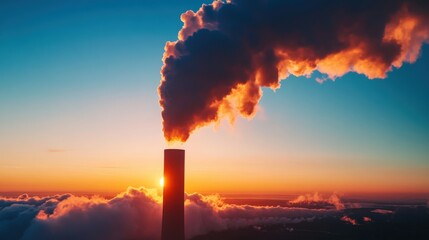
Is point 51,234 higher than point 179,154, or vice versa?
point 179,154

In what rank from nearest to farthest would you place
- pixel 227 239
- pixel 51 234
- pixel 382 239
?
1. pixel 51 234
2. pixel 227 239
3. pixel 382 239

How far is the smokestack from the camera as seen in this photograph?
30.5 metres

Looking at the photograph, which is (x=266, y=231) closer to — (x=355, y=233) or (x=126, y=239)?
(x=355, y=233)

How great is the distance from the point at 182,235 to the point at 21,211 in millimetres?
139171

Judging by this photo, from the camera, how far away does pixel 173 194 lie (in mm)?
30531

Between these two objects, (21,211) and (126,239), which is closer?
(126,239)

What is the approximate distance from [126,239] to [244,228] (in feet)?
289

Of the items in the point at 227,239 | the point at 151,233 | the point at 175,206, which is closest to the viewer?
the point at 175,206

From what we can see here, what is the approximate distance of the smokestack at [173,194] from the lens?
1203 inches

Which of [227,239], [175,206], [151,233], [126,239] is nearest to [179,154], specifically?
[175,206]

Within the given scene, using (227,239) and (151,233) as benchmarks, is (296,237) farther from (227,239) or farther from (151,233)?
(151,233)

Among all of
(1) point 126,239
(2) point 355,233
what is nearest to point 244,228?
(2) point 355,233

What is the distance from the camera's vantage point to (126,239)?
128875mm

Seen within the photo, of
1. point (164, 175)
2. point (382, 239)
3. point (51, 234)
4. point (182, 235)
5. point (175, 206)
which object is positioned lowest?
A: point (382, 239)
